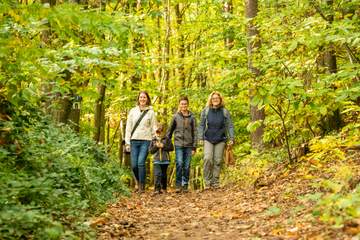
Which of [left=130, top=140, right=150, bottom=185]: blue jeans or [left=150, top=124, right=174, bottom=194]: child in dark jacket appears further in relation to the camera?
[left=150, top=124, right=174, bottom=194]: child in dark jacket

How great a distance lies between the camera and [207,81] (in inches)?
1125

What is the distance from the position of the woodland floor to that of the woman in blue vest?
1.82 metres

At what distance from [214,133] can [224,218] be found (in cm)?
483

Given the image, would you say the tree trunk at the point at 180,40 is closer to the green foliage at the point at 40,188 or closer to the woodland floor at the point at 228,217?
the woodland floor at the point at 228,217

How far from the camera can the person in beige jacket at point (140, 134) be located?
11.9m

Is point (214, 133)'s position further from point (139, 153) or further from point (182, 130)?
point (139, 153)

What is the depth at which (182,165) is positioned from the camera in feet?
40.7

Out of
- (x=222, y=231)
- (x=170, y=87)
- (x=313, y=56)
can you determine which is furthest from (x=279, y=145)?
(x=170, y=87)

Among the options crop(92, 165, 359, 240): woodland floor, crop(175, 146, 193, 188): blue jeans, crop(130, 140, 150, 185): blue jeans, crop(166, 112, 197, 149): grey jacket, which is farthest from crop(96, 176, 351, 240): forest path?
crop(166, 112, 197, 149): grey jacket

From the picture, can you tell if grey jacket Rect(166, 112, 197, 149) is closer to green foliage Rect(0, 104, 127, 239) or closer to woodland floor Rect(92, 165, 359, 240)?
woodland floor Rect(92, 165, 359, 240)

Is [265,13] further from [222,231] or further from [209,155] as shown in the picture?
[222,231]

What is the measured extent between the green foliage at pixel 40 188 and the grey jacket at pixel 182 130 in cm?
308

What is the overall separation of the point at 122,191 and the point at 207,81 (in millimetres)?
18403

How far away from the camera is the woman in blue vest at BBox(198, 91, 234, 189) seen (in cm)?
1195
